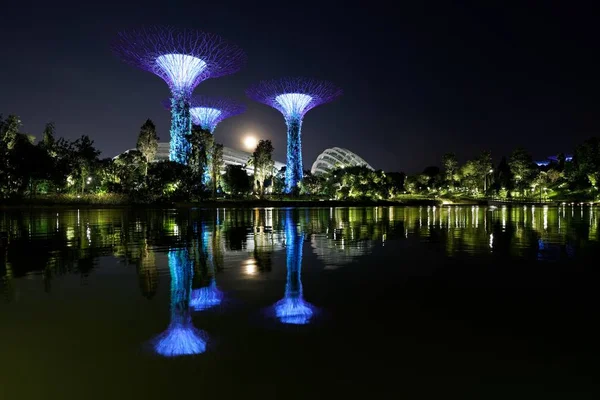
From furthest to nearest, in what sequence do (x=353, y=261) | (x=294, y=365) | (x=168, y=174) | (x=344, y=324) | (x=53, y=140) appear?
(x=53, y=140), (x=168, y=174), (x=353, y=261), (x=344, y=324), (x=294, y=365)

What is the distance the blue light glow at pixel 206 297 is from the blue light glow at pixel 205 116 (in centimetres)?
7892

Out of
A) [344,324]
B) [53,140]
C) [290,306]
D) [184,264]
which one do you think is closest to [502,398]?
[344,324]

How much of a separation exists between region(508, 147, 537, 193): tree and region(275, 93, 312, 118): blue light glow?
63168 millimetres

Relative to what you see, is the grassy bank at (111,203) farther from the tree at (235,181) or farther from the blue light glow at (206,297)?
the blue light glow at (206,297)

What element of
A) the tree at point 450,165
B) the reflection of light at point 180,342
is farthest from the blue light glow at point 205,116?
the reflection of light at point 180,342

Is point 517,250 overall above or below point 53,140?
below

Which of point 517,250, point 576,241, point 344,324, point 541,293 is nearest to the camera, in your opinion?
point 344,324

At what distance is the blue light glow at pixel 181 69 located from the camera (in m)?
63.9

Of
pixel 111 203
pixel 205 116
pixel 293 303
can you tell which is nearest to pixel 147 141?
pixel 205 116

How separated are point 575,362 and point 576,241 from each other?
1428cm

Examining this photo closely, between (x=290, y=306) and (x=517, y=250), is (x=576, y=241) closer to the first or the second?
(x=517, y=250)

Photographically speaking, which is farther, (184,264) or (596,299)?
(184,264)

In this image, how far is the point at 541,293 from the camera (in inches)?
314

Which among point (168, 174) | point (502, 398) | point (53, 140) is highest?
point (53, 140)
